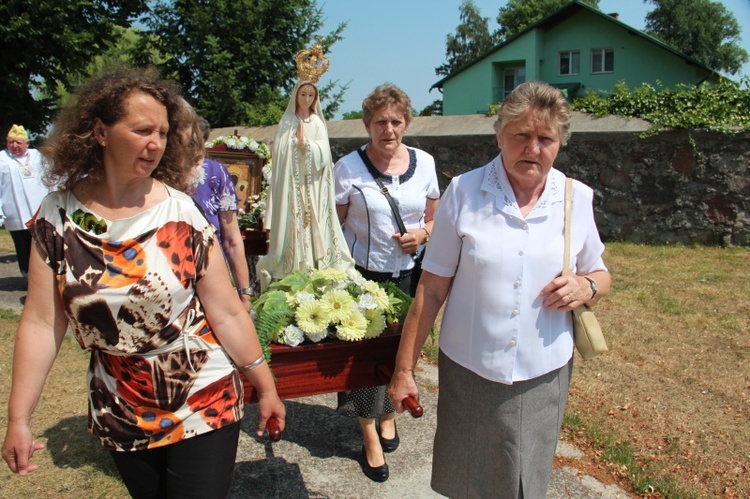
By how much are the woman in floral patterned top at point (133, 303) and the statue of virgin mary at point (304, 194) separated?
1.42 m

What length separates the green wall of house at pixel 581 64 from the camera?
28516 millimetres

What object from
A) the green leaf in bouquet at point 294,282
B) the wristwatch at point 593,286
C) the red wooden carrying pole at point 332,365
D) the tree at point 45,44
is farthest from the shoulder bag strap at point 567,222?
the tree at point 45,44

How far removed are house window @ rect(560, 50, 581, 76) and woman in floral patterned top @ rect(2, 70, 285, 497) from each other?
3316 cm

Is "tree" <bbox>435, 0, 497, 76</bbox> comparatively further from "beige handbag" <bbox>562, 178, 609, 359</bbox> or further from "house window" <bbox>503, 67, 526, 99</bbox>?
"beige handbag" <bbox>562, 178, 609, 359</bbox>

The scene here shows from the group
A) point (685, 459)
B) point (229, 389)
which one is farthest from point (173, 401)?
point (685, 459)

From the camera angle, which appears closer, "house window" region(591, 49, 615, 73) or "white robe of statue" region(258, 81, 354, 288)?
"white robe of statue" region(258, 81, 354, 288)

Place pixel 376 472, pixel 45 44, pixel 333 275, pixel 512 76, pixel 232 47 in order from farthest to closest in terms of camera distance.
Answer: pixel 512 76 < pixel 232 47 < pixel 45 44 < pixel 376 472 < pixel 333 275

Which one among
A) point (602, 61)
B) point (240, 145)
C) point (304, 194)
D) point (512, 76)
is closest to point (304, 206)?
point (304, 194)

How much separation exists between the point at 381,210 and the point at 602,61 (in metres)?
31.5

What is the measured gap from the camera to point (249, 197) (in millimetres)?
5773

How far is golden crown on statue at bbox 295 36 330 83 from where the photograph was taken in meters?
3.30

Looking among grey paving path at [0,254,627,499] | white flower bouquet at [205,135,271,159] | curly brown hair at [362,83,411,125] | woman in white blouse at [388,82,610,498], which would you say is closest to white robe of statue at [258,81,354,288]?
curly brown hair at [362,83,411,125]

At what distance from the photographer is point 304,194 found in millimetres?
3393

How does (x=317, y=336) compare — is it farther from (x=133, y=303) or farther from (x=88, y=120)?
(x=88, y=120)
